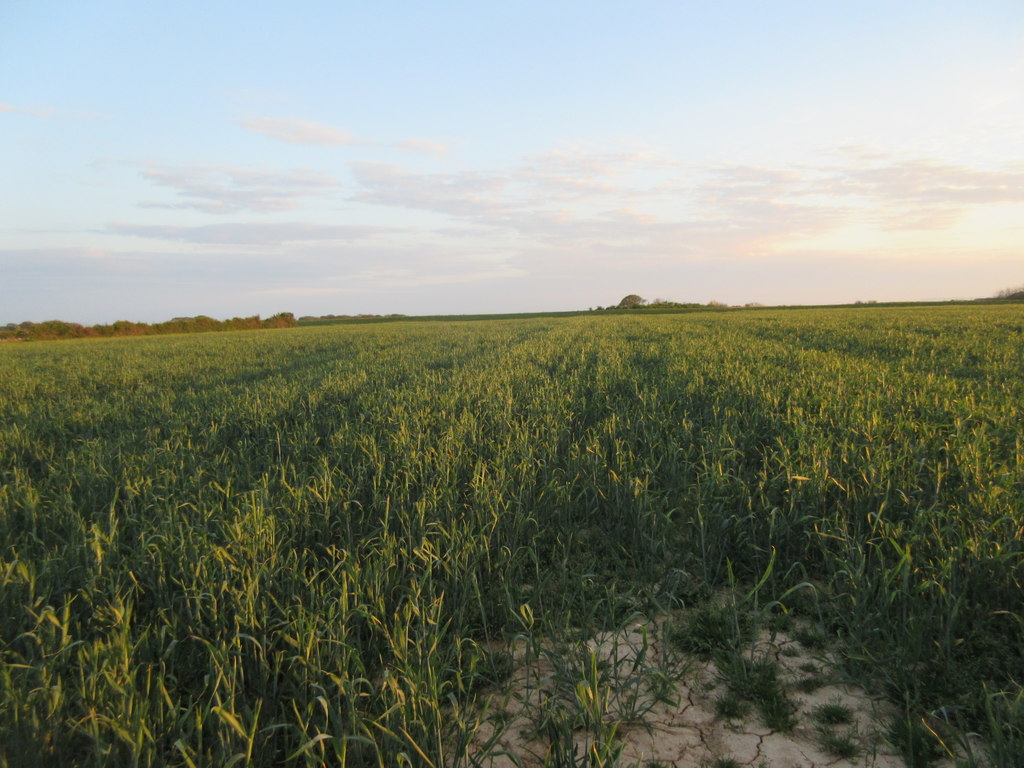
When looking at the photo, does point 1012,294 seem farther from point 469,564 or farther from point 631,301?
point 469,564

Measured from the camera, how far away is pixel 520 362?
10969 millimetres

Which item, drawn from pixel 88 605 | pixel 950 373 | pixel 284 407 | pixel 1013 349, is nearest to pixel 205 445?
pixel 284 407

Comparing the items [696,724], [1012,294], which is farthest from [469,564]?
[1012,294]

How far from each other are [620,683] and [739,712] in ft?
1.52

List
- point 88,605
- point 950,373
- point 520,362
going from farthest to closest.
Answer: point 520,362
point 950,373
point 88,605

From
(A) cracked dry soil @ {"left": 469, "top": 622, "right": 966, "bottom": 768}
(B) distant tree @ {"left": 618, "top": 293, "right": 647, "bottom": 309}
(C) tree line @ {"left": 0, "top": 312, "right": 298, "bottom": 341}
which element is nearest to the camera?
(A) cracked dry soil @ {"left": 469, "top": 622, "right": 966, "bottom": 768}

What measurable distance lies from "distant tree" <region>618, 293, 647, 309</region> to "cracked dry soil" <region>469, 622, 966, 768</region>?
75327mm

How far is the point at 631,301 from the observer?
79250 millimetres

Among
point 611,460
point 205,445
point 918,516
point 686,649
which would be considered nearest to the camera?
point 686,649

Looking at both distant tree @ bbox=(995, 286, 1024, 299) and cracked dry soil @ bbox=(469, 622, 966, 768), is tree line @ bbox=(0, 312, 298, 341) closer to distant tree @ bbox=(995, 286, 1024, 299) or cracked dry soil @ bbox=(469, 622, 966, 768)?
cracked dry soil @ bbox=(469, 622, 966, 768)

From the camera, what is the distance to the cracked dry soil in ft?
5.96

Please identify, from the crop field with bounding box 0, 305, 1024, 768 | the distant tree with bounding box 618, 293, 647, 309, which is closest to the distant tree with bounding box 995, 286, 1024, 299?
the distant tree with bounding box 618, 293, 647, 309

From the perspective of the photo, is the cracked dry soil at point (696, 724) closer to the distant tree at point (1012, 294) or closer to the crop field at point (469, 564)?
the crop field at point (469, 564)

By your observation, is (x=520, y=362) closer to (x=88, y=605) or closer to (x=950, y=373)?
(x=950, y=373)
